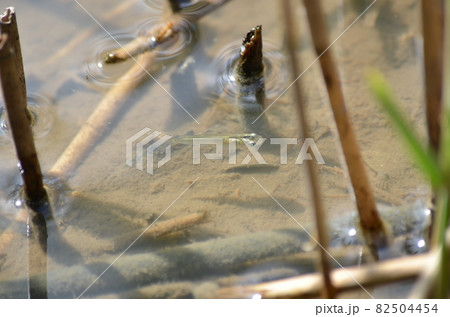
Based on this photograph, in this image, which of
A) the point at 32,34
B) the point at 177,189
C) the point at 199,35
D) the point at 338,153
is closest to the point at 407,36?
the point at 338,153

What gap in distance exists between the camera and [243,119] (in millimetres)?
2480

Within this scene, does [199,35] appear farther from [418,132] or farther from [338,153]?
[418,132]

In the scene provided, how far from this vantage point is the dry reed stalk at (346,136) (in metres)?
1.20

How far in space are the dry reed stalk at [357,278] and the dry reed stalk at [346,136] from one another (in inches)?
12.5

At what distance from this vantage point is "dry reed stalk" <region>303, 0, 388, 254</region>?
1.20 metres

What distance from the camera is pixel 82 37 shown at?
2891 mm

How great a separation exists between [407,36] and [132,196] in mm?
1813

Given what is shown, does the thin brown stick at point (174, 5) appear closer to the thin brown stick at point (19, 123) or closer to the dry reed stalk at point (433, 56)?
the thin brown stick at point (19, 123)

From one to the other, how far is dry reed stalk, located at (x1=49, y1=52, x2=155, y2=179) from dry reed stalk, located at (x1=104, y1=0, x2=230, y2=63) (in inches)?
2.8

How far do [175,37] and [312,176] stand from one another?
191cm

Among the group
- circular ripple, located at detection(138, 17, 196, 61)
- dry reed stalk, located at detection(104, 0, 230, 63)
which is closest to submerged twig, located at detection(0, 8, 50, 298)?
dry reed stalk, located at detection(104, 0, 230, 63)

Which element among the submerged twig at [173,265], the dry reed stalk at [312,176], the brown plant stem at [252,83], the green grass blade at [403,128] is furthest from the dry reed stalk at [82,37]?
the green grass blade at [403,128]

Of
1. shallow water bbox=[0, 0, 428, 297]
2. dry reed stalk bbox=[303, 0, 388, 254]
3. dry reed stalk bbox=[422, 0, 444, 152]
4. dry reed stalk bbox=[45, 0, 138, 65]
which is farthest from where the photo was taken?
dry reed stalk bbox=[45, 0, 138, 65]

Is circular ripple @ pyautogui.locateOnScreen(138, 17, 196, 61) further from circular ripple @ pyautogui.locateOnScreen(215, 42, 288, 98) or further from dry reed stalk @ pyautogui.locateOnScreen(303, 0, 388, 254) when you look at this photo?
dry reed stalk @ pyautogui.locateOnScreen(303, 0, 388, 254)
